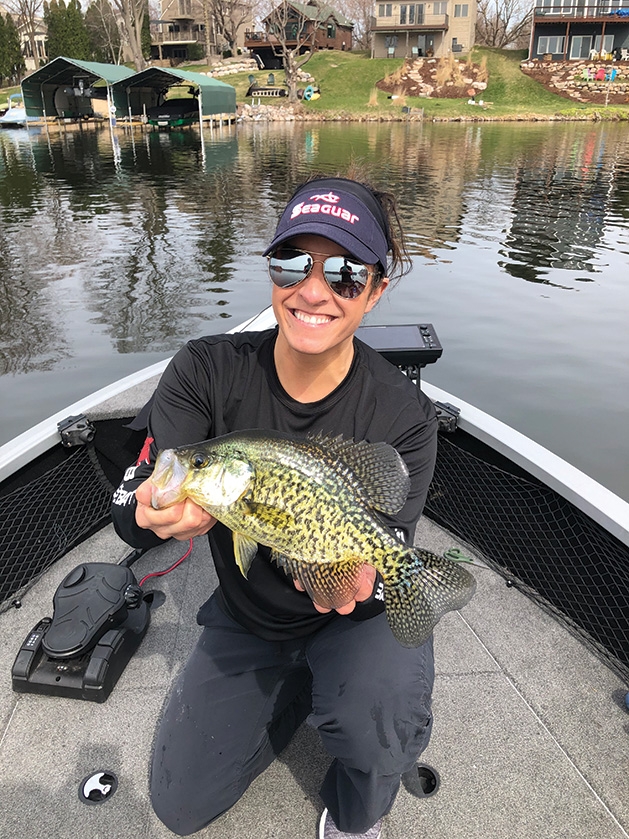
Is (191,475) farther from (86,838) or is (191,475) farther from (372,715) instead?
(86,838)

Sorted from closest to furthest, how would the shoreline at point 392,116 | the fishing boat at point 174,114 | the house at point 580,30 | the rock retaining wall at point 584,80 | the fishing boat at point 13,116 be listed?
the fishing boat at point 13,116 < the fishing boat at point 174,114 < the shoreline at point 392,116 < the rock retaining wall at point 584,80 < the house at point 580,30

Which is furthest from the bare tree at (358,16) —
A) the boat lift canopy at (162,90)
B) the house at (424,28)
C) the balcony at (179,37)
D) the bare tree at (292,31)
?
the boat lift canopy at (162,90)

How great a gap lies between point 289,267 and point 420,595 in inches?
52.2

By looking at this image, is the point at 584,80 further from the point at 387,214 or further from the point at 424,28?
the point at 387,214

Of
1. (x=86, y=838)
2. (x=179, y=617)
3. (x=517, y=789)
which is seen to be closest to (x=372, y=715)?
(x=517, y=789)

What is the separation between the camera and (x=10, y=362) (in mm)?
10812

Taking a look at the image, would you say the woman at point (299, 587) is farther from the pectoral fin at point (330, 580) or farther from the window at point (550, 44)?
the window at point (550, 44)

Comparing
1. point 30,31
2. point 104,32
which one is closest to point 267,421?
point 30,31

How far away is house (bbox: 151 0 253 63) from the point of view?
262 feet

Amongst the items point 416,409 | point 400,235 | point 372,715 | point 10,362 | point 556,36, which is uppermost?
point 556,36

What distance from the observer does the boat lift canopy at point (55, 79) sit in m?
43.2

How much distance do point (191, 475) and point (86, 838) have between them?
175 cm

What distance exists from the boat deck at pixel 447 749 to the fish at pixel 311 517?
1.15 metres

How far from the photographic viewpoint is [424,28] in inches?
2670
